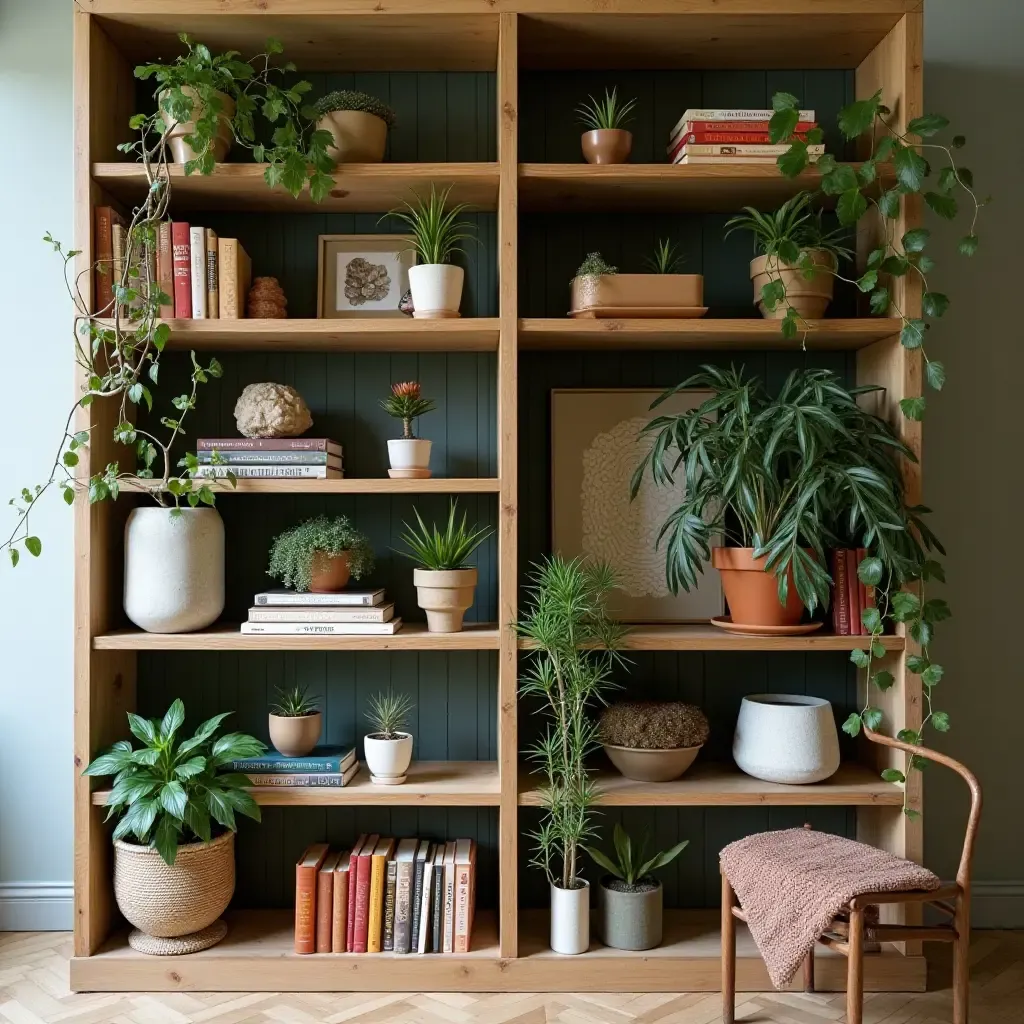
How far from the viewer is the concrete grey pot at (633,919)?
2480 millimetres

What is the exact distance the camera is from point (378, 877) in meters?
2.48

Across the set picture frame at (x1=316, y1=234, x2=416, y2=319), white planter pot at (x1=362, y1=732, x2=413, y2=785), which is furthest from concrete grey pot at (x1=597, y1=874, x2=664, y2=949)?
picture frame at (x1=316, y1=234, x2=416, y2=319)

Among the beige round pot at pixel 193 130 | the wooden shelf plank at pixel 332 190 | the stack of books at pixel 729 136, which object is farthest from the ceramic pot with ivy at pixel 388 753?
the stack of books at pixel 729 136

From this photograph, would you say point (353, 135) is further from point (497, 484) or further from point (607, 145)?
point (497, 484)

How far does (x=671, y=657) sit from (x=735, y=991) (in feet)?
2.83

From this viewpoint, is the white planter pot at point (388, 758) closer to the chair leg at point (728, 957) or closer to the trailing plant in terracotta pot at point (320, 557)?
the trailing plant in terracotta pot at point (320, 557)

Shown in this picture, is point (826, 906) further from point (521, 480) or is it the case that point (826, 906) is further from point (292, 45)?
point (292, 45)

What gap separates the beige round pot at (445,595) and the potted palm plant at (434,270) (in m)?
0.66

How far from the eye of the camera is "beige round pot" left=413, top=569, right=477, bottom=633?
2.49 metres

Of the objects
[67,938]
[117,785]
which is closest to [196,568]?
[117,785]

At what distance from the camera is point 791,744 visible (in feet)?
8.09

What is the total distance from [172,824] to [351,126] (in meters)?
1.78

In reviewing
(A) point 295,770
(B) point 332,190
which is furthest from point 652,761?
(B) point 332,190

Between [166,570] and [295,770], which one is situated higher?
[166,570]
